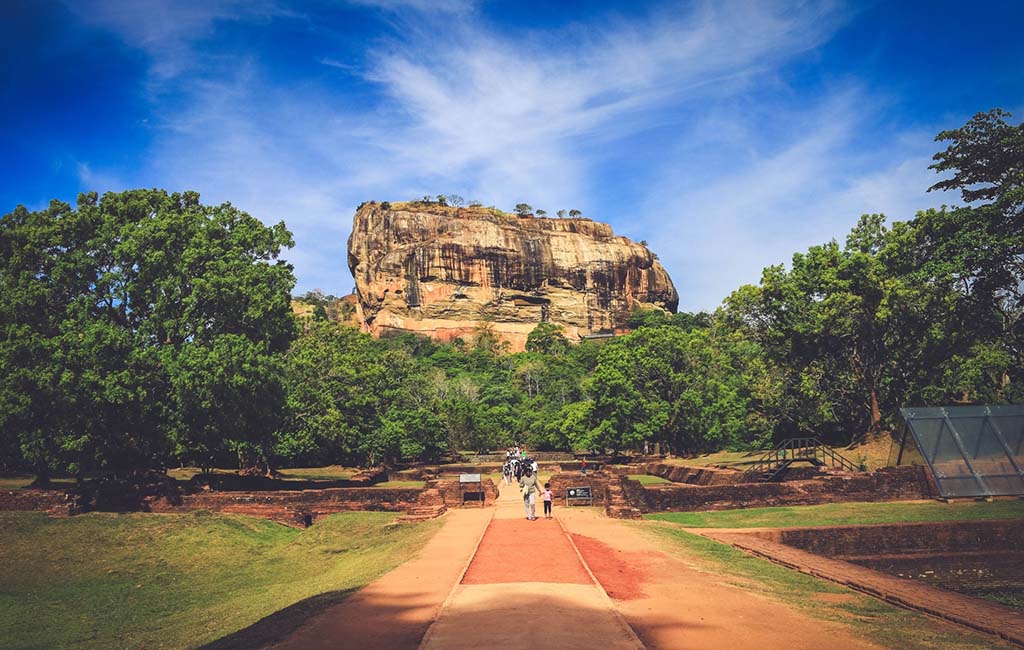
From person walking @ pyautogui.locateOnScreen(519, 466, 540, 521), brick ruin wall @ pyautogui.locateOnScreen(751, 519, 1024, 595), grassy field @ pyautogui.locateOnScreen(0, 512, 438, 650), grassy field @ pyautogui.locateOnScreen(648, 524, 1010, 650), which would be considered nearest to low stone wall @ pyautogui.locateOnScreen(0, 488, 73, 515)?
grassy field @ pyautogui.locateOnScreen(0, 512, 438, 650)

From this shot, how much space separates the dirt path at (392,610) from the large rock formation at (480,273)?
3566 inches

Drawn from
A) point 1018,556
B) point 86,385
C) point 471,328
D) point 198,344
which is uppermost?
point 471,328

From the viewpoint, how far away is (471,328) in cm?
10238

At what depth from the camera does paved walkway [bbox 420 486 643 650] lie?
6316 mm

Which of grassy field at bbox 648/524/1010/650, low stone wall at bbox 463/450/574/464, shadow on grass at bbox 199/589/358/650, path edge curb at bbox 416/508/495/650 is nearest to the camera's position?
path edge curb at bbox 416/508/495/650

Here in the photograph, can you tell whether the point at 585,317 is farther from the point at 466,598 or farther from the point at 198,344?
the point at 466,598

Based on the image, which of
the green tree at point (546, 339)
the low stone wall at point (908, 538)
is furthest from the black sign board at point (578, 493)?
the green tree at point (546, 339)

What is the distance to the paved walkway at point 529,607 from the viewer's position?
6316mm

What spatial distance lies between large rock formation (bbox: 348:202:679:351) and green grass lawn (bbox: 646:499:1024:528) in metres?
85.2

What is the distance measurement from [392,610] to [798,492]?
1511cm

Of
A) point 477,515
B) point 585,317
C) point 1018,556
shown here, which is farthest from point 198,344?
point 585,317

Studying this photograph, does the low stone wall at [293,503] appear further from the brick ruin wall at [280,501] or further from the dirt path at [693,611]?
the dirt path at [693,611]

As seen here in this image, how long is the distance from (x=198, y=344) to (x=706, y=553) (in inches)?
604

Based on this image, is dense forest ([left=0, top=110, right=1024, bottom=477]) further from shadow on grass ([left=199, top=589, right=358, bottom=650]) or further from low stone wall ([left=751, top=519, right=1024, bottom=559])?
low stone wall ([left=751, top=519, right=1024, bottom=559])
